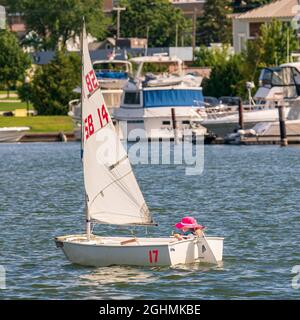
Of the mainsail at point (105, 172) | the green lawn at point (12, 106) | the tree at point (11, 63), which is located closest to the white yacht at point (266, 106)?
the green lawn at point (12, 106)

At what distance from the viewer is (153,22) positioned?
174 meters

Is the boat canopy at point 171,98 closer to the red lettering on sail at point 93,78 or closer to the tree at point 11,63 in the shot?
the tree at point 11,63

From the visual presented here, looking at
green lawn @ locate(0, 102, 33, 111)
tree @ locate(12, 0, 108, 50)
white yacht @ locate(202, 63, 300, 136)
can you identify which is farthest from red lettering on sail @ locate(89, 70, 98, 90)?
tree @ locate(12, 0, 108, 50)

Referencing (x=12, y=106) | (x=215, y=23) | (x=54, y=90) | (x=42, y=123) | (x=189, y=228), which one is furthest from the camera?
(x=215, y=23)

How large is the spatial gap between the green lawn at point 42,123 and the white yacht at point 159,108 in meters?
8.69

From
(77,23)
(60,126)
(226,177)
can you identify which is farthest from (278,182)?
(77,23)

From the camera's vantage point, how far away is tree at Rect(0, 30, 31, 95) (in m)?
137

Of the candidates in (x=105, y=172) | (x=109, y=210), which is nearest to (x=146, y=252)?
(x=109, y=210)

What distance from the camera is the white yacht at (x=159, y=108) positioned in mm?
93375

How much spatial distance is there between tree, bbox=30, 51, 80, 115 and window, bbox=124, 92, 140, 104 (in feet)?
61.3

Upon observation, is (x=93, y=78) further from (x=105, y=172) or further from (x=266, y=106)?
(x=266, y=106)

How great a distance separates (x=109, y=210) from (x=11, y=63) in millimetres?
103707

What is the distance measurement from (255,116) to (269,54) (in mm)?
24728
